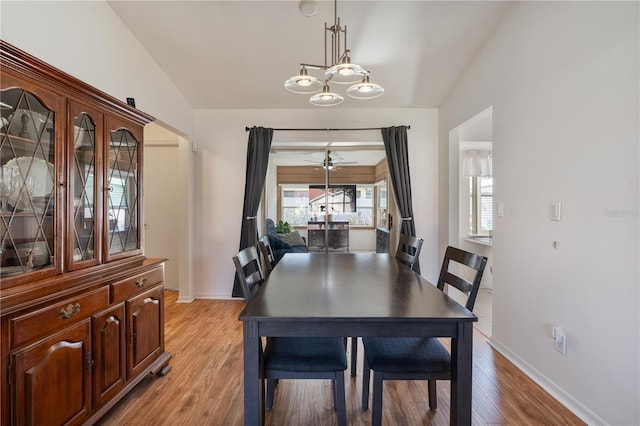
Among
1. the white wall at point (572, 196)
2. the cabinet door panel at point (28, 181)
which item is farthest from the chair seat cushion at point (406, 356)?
the cabinet door panel at point (28, 181)

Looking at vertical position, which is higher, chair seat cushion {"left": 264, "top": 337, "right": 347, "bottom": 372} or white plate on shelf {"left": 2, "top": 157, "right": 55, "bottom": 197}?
white plate on shelf {"left": 2, "top": 157, "right": 55, "bottom": 197}

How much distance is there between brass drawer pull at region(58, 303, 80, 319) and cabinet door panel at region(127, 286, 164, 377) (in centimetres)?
39

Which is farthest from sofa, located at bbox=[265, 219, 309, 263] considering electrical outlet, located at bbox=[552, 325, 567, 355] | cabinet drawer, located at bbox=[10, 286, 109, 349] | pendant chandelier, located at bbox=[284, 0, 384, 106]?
electrical outlet, located at bbox=[552, 325, 567, 355]

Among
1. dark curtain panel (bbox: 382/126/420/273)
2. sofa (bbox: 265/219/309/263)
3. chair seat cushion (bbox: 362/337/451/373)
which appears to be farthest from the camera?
sofa (bbox: 265/219/309/263)

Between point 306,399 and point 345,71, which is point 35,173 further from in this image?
point 306,399

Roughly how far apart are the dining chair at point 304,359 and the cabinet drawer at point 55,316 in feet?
2.68

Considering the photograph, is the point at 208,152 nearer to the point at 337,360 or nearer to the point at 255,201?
the point at 255,201

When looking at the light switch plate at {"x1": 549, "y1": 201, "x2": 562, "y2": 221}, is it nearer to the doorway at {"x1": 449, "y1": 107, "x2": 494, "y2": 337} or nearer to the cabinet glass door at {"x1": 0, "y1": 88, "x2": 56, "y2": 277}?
the doorway at {"x1": 449, "y1": 107, "x2": 494, "y2": 337}

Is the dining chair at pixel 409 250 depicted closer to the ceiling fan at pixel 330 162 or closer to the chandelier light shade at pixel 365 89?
the chandelier light shade at pixel 365 89

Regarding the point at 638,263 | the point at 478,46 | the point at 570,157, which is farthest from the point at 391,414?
the point at 478,46

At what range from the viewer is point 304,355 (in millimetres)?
1503

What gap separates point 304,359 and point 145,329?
4.16ft

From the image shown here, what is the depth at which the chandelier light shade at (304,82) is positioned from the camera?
1873mm

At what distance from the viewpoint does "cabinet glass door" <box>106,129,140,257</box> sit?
1.89 m
